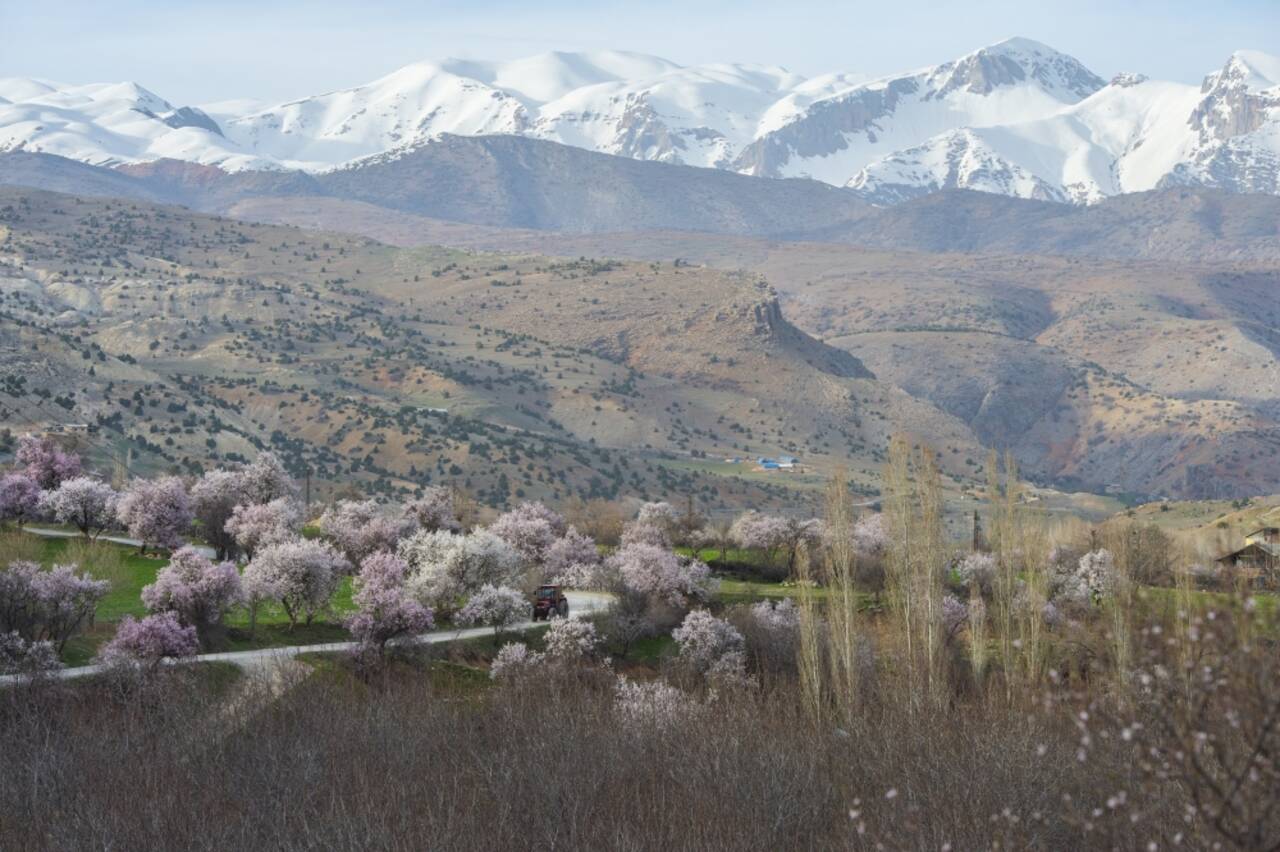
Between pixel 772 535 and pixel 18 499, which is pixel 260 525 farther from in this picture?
pixel 772 535

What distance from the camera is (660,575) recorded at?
217ft

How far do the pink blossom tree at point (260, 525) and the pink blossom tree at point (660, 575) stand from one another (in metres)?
14.5

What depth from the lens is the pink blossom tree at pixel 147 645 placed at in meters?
41.2

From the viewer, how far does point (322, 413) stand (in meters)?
163

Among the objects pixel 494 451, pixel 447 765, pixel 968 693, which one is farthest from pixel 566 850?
pixel 494 451

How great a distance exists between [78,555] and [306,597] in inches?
334

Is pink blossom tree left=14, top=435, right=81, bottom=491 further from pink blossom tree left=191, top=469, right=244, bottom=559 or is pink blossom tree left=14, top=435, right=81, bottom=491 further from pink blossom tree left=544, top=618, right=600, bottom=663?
pink blossom tree left=544, top=618, right=600, bottom=663

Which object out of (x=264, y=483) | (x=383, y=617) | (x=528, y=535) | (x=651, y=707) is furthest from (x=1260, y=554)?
(x=264, y=483)

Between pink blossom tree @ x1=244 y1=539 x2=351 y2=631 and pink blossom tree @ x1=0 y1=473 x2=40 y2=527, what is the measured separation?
44.9 feet

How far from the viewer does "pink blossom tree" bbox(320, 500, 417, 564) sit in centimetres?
6781

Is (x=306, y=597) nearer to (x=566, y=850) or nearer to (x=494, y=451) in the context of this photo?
(x=566, y=850)

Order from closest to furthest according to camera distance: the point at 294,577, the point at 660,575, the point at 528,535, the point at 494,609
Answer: the point at 294,577, the point at 494,609, the point at 660,575, the point at 528,535

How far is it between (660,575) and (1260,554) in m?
35.2

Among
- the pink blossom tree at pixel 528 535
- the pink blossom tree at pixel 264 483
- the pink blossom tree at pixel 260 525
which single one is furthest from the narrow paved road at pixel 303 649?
the pink blossom tree at pixel 264 483
